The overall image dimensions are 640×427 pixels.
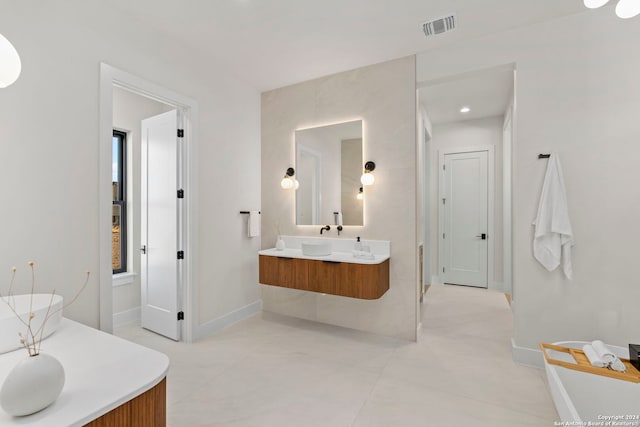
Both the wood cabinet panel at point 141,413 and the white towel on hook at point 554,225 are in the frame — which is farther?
the white towel on hook at point 554,225

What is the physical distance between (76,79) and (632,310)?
435 cm

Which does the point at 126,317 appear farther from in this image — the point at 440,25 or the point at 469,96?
the point at 469,96

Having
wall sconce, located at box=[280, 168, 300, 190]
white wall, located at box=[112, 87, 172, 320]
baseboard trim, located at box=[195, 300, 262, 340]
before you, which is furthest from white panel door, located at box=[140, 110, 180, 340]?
wall sconce, located at box=[280, 168, 300, 190]

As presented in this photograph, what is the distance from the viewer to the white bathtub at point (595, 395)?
167cm

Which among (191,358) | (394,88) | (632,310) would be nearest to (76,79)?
(191,358)

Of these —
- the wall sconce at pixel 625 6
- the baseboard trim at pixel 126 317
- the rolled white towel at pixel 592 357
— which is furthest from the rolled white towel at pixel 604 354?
the baseboard trim at pixel 126 317

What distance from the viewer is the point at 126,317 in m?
3.51

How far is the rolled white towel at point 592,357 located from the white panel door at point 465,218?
306 centimetres

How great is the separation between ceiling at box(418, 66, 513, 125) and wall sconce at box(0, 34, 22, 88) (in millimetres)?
3047

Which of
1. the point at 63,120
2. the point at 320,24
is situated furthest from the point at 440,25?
the point at 63,120

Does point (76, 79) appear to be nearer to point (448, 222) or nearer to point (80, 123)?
point (80, 123)

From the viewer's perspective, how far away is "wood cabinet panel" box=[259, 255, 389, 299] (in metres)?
2.75

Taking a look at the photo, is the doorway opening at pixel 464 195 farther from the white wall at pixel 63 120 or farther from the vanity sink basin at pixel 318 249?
the white wall at pixel 63 120

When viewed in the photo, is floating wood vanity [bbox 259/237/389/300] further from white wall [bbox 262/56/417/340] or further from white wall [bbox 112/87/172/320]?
white wall [bbox 112/87/172/320]
